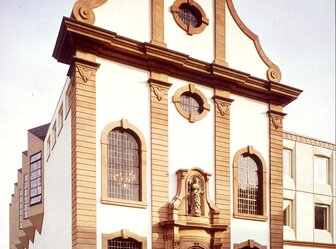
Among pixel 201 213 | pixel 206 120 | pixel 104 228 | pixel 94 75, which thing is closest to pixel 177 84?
pixel 206 120

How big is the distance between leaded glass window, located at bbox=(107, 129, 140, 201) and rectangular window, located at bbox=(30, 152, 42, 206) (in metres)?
14.6

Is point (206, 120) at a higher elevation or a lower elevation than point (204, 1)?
lower

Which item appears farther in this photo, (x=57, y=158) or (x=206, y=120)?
(x=57, y=158)

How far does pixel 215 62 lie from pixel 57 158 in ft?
28.5

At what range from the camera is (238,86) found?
80.2ft

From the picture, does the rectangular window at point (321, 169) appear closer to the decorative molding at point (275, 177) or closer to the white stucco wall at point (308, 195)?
the white stucco wall at point (308, 195)

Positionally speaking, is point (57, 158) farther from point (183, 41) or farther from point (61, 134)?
point (183, 41)

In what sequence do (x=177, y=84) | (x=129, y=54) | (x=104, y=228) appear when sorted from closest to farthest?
1. (x=104, y=228)
2. (x=129, y=54)
3. (x=177, y=84)

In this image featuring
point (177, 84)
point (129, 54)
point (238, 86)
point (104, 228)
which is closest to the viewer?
point (104, 228)

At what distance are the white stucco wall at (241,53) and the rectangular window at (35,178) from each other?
53.1ft

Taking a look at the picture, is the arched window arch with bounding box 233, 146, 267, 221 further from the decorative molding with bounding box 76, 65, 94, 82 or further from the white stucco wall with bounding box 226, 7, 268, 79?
the decorative molding with bounding box 76, 65, 94, 82

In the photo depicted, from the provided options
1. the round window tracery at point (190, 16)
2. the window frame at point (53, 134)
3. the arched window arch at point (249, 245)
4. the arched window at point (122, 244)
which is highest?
the round window tracery at point (190, 16)

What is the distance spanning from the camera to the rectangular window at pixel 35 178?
34406mm

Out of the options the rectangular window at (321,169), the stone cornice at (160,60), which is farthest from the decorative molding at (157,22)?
the rectangular window at (321,169)
